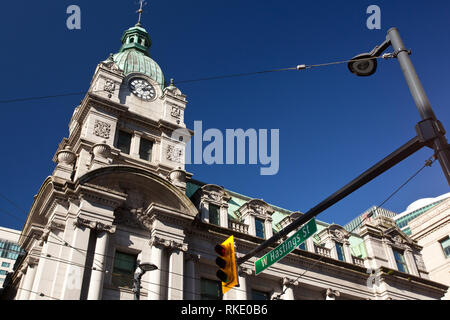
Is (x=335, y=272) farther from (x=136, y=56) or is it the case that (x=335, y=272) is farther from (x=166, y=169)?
(x=136, y=56)

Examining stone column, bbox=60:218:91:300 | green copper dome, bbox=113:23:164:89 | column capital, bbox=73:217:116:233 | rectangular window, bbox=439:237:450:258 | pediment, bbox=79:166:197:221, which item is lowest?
stone column, bbox=60:218:91:300

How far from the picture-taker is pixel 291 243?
17.6 metres

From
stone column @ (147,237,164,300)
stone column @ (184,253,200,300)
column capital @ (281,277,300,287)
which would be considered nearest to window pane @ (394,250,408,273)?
column capital @ (281,277,300,287)

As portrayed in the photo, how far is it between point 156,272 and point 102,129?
11.5 m

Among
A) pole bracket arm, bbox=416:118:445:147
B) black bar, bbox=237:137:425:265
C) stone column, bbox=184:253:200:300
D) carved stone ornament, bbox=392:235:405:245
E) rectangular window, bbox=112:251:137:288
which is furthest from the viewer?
carved stone ornament, bbox=392:235:405:245

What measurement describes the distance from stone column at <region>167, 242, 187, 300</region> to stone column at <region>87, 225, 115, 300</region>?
3.91 meters

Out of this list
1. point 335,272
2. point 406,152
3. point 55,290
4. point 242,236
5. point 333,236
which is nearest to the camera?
point 406,152

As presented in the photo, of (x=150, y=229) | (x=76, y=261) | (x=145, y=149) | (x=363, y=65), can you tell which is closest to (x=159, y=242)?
(x=150, y=229)

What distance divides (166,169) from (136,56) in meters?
13.3

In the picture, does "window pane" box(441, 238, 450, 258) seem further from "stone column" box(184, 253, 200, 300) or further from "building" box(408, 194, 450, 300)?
"stone column" box(184, 253, 200, 300)

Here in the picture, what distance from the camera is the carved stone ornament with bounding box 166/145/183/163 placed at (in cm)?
3403

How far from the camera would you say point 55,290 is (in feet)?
76.5
